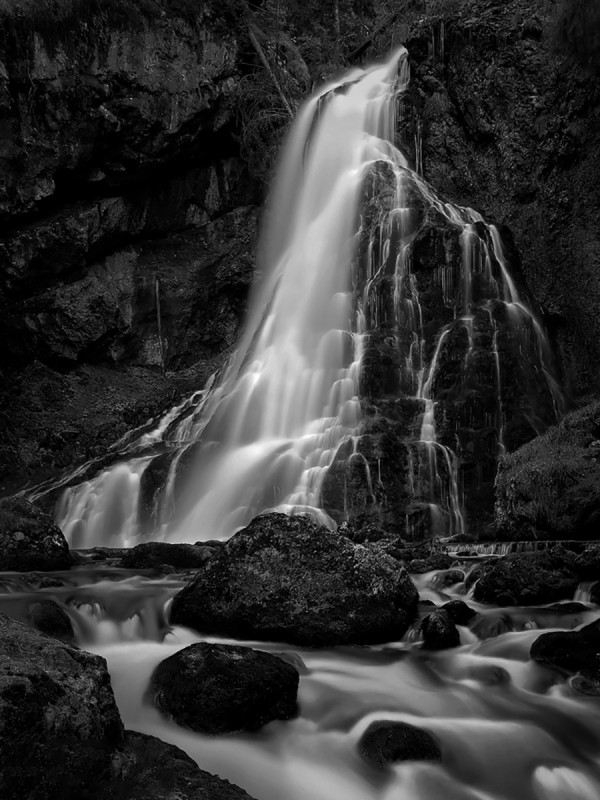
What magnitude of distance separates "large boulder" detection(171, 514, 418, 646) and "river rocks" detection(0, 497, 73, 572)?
357 centimetres

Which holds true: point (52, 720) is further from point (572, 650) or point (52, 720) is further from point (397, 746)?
point (572, 650)

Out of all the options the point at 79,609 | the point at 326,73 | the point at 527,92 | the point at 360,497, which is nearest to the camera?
the point at 79,609

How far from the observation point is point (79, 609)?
264 inches

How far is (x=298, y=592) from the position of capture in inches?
237

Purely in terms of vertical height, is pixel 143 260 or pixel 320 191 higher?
pixel 320 191

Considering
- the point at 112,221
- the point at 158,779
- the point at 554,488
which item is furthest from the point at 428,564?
the point at 112,221

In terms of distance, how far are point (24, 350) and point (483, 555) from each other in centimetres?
1593

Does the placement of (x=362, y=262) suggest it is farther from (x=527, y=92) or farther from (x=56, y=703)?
(x=56, y=703)

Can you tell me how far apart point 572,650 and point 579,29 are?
31.3ft

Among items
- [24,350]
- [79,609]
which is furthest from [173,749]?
[24,350]

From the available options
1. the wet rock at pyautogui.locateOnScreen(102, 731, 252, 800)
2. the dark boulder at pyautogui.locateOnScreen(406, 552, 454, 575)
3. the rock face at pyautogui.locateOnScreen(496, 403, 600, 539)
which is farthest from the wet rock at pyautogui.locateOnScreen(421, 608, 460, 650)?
the rock face at pyautogui.locateOnScreen(496, 403, 600, 539)

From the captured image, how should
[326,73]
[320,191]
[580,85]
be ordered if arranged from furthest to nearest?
[326,73]
[320,191]
[580,85]

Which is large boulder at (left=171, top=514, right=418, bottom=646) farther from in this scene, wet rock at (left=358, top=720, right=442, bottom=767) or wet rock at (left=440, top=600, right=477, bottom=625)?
wet rock at (left=358, top=720, right=442, bottom=767)

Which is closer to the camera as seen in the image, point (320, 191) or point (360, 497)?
point (360, 497)
